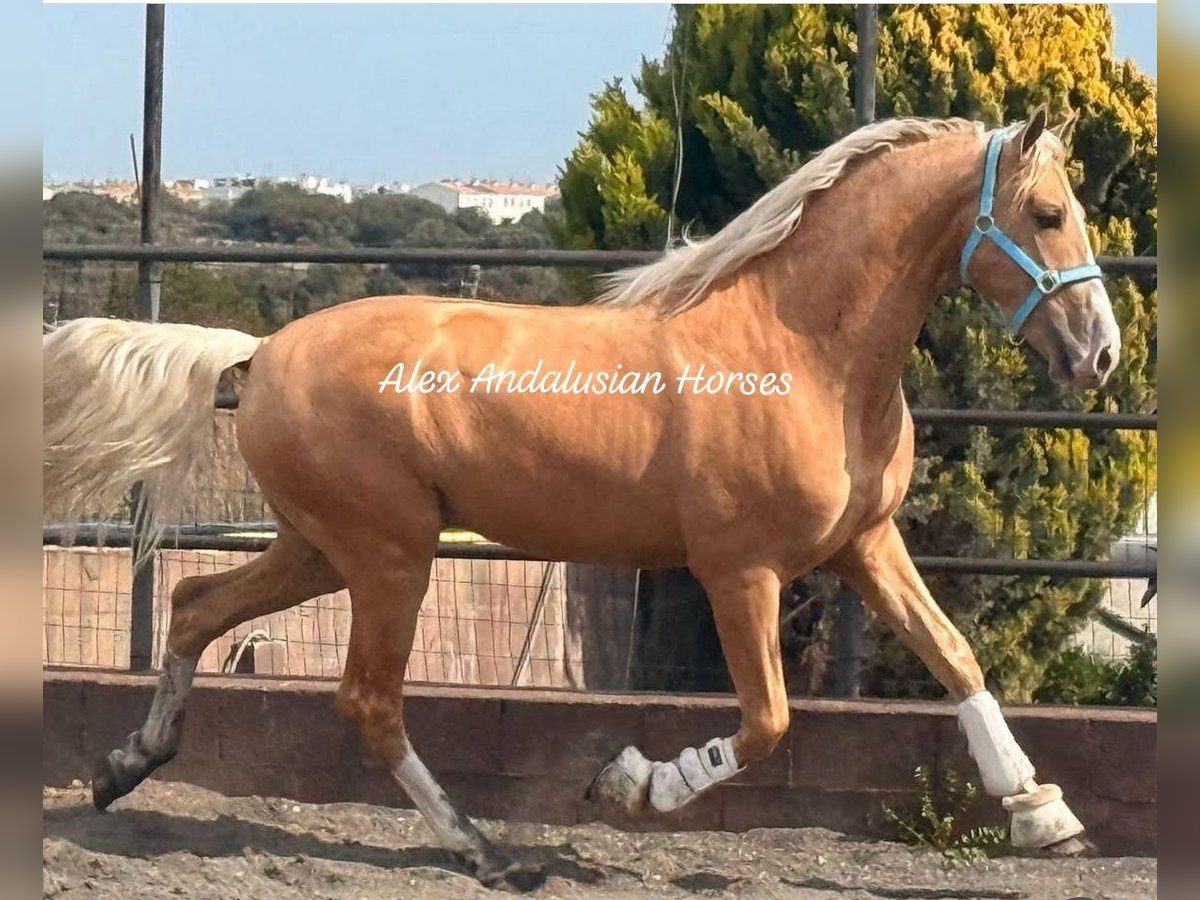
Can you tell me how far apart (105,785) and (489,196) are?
5695 mm

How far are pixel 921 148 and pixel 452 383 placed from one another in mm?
1402

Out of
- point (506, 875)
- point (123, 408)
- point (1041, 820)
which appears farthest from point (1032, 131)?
point (123, 408)

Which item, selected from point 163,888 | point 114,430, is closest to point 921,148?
point 114,430

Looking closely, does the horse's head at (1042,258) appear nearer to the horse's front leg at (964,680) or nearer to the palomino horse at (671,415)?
the palomino horse at (671,415)

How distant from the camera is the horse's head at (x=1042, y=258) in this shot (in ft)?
13.2

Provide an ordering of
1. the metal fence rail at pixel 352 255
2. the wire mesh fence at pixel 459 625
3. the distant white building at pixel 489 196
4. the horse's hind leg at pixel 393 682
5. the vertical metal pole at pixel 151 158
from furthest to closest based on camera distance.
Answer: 1. the distant white building at pixel 489 196
2. the wire mesh fence at pixel 459 625
3. the vertical metal pole at pixel 151 158
4. the metal fence rail at pixel 352 255
5. the horse's hind leg at pixel 393 682

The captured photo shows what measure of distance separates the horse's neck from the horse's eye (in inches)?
8.3

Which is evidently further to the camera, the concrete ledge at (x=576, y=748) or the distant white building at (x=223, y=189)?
the distant white building at (x=223, y=189)

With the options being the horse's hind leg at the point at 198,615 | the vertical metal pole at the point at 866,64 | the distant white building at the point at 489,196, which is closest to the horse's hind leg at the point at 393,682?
the horse's hind leg at the point at 198,615

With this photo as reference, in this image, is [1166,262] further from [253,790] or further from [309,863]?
[253,790]

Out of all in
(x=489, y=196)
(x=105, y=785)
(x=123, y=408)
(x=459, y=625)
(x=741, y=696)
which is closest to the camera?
(x=741, y=696)

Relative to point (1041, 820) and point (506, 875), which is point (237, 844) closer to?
point (506, 875)

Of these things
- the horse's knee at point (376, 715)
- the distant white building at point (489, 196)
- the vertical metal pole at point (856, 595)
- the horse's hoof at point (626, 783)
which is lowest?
the horse's hoof at point (626, 783)

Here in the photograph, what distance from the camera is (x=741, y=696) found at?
427 cm
